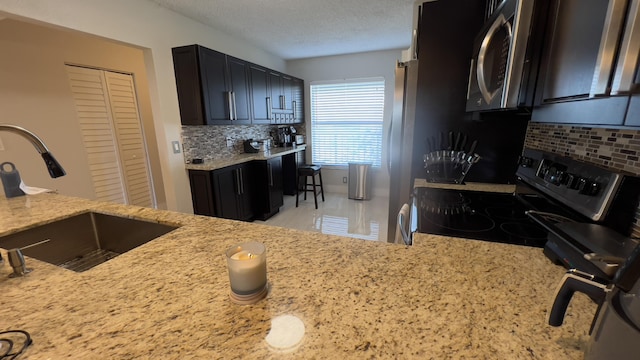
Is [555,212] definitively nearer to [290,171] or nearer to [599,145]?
[599,145]

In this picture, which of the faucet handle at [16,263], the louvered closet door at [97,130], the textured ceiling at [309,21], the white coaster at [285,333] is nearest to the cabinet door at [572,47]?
the white coaster at [285,333]

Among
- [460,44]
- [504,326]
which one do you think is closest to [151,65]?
[460,44]

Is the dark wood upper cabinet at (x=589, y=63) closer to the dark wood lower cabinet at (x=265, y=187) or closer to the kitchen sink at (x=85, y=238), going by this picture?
the kitchen sink at (x=85, y=238)

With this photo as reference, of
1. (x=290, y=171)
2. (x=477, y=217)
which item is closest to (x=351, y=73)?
(x=290, y=171)

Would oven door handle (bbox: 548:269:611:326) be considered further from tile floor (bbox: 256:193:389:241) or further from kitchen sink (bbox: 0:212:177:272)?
tile floor (bbox: 256:193:389:241)

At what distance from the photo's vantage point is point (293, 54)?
14.8ft

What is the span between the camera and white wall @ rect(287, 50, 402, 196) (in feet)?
14.4

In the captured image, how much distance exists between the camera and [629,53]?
18.5 inches

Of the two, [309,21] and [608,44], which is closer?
[608,44]

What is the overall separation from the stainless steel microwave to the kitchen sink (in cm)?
145

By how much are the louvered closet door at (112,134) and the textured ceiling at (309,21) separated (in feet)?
4.81

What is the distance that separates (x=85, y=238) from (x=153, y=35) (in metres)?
2.14

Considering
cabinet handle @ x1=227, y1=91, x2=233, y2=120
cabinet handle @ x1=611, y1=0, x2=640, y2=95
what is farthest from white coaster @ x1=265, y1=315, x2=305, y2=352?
cabinet handle @ x1=227, y1=91, x2=233, y2=120

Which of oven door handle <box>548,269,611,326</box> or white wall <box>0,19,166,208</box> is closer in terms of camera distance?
oven door handle <box>548,269,611,326</box>
